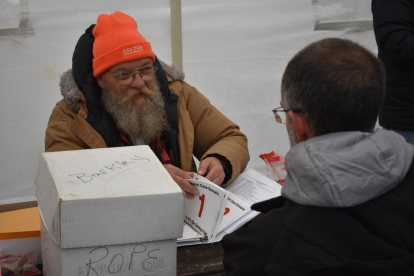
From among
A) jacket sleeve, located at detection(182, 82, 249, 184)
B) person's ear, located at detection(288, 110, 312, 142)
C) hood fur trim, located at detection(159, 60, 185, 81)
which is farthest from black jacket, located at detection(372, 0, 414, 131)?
person's ear, located at detection(288, 110, 312, 142)

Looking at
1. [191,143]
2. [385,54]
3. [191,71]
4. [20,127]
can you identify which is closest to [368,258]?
[191,143]

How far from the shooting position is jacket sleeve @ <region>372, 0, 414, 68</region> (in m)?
2.18

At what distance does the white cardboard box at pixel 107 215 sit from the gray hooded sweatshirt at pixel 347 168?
407 millimetres

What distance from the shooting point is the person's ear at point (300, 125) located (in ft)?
3.46

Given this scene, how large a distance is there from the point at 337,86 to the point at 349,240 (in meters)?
0.36

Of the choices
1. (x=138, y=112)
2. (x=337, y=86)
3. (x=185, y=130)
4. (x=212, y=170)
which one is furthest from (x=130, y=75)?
(x=337, y=86)

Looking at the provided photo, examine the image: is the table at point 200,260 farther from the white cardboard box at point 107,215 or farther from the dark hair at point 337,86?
the dark hair at point 337,86

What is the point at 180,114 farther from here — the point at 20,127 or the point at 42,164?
the point at 20,127

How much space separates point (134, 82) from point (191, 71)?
984 millimetres

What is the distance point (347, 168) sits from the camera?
0.93 meters

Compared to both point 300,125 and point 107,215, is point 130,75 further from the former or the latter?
point 300,125

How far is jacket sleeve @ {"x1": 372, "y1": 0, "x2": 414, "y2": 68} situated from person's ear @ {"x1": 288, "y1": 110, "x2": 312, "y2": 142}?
4.62ft

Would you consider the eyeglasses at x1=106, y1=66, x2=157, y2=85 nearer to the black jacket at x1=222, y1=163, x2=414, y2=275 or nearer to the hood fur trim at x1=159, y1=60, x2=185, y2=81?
the hood fur trim at x1=159, y1=60, x2=185, y2=81

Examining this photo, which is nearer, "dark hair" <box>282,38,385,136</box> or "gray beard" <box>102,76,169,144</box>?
"dark hair" <box>282,38,385,136</box>
